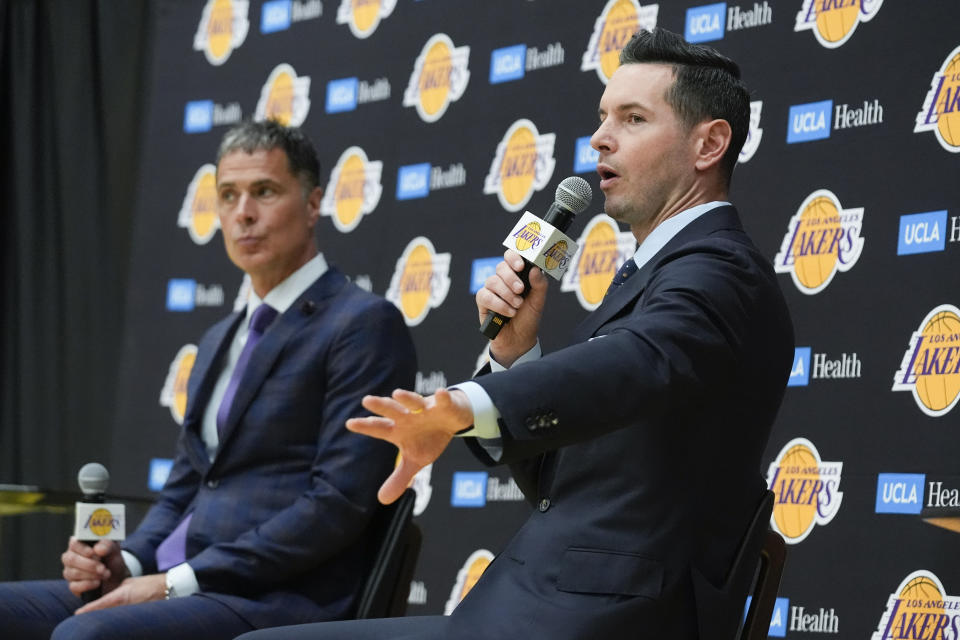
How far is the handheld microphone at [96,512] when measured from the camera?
117 inches

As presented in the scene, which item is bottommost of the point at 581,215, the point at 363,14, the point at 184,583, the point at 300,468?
the point at 184,583

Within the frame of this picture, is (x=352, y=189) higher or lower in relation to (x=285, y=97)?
lower

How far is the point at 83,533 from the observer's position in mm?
3021

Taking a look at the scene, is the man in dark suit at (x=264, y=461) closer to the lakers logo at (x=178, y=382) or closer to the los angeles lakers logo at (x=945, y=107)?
the los angeles lakers logo at (x=945, y=107)

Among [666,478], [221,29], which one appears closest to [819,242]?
[666,478]

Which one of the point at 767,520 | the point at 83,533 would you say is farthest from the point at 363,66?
the point at 767,520

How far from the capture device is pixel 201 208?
5.70m

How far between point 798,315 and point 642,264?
1656mm

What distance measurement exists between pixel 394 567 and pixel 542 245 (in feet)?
3.82

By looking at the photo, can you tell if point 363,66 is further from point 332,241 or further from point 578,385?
point 578,385

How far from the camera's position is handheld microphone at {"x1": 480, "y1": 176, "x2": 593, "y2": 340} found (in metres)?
2.15

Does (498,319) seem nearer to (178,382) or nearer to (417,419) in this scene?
(417,419)

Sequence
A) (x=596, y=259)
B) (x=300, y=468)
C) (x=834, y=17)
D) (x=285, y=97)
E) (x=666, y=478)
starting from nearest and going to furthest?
(x=666, y=478), (x=300, y=468), (x=834, y=17), (x=596, y=259), (x=285, y=97)

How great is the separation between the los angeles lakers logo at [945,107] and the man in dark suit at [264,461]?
162cm
